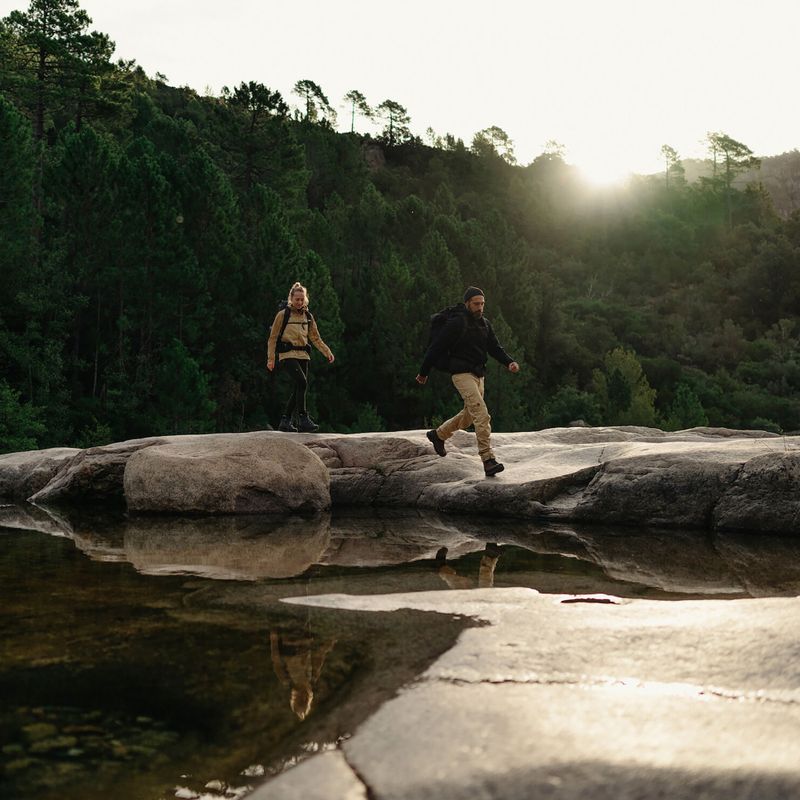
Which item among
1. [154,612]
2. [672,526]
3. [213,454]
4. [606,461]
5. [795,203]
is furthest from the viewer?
[795,203]

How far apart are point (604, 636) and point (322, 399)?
78.6 ft

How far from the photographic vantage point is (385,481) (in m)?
10.5

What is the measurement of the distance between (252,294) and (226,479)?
17388mm

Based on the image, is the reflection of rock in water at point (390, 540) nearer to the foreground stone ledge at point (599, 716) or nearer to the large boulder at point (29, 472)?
the foreground stone ledge at point (599, 716)

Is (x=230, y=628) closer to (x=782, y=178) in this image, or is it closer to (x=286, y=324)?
(x=286, y=324)

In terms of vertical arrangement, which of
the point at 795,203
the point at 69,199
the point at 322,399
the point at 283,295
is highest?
the point at 795,203

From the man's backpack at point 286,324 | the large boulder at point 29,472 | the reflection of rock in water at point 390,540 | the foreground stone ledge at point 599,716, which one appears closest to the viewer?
the foreground stone ledge at point 599,716

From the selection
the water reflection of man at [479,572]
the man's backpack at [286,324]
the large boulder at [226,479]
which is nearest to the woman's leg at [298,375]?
the man's backpack at [286,324]

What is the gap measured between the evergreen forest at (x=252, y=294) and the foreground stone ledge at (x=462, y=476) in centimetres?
1185

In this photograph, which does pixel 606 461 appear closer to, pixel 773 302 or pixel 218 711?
pixel 218 711

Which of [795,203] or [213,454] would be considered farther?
[795,203]

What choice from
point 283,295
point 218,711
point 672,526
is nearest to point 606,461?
point 672,526

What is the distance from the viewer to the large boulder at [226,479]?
9.38 meters

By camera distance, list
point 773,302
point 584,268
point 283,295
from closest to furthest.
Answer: point 283,295
point 773,302
point 584,268
